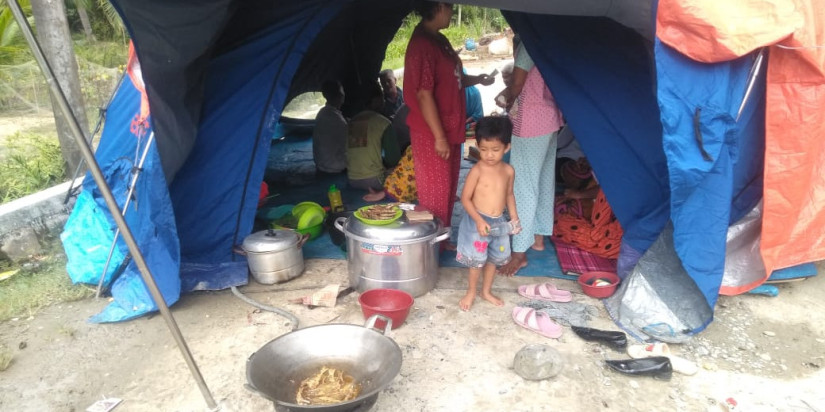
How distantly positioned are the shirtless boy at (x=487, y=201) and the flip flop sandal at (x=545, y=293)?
0.32 meters

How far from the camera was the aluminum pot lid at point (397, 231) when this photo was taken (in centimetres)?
311

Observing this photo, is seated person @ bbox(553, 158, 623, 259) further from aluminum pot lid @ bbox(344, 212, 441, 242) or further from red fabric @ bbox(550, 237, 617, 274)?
aluminum pot lid @ bbox(344, 212, 441, 242)

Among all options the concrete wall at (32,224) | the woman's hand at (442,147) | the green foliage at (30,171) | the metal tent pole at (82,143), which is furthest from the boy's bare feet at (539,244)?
the green foliage at (30,171)

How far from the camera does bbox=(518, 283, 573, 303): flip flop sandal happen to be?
130 inches

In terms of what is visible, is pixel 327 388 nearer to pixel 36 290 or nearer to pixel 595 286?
pixel 595 286

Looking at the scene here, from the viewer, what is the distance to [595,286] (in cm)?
324

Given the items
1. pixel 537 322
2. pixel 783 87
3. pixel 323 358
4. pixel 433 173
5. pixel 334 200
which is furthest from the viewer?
pixel 334 200

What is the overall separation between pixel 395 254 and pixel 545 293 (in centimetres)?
100

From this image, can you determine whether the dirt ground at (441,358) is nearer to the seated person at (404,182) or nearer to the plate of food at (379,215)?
the plate of food at (379,215)

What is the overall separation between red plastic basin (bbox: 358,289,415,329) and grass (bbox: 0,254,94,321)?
75.3 inches

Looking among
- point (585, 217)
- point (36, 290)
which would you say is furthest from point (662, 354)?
Result: point (36, 290)

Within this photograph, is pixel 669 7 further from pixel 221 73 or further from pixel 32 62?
pixel 32 62

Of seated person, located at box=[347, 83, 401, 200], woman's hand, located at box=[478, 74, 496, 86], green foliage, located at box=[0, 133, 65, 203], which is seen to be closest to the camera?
woman's hand, located at box=[478, 74, 496, 86]

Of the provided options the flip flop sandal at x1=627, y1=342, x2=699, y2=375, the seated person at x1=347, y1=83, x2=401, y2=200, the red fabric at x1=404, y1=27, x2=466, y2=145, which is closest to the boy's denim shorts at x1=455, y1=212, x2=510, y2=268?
the red fabric at x1=404, y1=27, x2=466, y2=145
